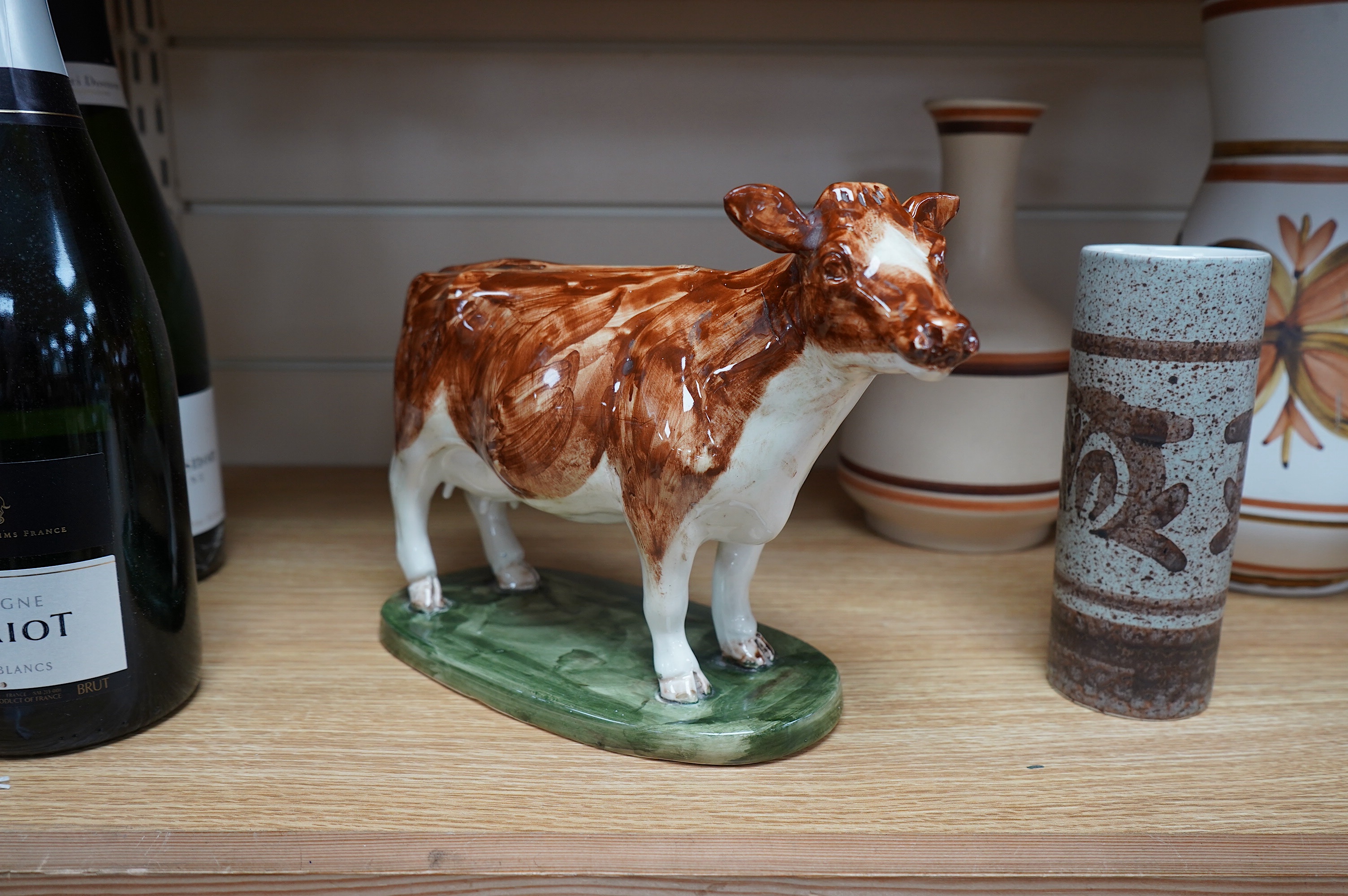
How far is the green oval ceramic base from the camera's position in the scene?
494mm

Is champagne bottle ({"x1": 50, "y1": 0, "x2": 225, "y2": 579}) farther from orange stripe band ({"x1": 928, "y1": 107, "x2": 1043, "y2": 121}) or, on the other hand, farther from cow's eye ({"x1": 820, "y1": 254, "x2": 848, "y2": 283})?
orange stripe band ({"x1": 928, "y1": 107, "x2": 1043, "y2": 121})

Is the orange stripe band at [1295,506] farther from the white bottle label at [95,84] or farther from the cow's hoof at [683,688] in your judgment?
the white bottle label at [95,84]

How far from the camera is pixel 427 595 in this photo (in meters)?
0.62

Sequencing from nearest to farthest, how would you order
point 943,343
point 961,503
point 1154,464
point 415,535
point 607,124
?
point 943,343, point 1154,464, point 415,535, point 961,503, point 607,124

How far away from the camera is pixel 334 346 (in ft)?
3.15

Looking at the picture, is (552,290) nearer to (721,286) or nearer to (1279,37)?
(721,286)

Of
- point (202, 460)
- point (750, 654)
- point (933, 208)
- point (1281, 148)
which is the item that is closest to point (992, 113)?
point (1281, 148)

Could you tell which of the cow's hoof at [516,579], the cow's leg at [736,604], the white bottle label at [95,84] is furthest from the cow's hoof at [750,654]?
the white bottle label at [95,84]

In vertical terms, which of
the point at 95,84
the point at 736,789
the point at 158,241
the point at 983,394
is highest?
the point at 95,84

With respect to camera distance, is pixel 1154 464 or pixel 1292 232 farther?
pixel 1292 232

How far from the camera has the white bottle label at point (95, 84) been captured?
0.67m

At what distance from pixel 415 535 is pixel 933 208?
1.18 ft

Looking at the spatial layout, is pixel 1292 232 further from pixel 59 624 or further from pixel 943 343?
pixel 59 624

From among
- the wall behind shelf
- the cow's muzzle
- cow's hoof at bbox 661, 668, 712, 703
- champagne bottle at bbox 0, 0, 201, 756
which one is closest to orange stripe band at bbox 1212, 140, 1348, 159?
the wall behind shelf
